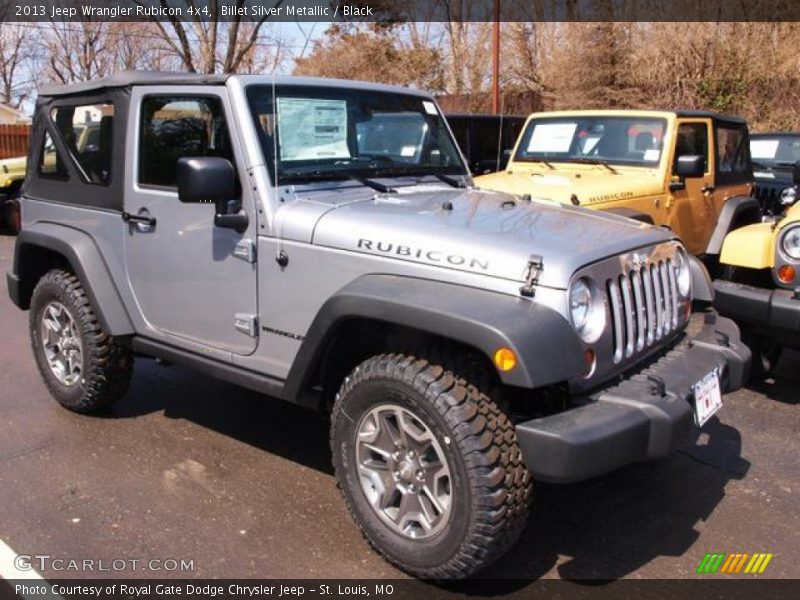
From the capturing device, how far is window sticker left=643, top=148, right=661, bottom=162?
7109mm

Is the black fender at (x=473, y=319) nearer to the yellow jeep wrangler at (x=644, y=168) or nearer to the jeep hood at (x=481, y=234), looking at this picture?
the jeep hood at (x=481, y=234)

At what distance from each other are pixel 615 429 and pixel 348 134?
206cm

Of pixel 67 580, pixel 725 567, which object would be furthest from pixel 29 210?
pixel 725 567

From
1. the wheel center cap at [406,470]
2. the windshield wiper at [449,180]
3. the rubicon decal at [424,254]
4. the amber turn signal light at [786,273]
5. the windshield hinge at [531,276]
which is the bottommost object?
the wheel center cap at [406,470]

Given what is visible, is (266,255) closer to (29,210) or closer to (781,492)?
(29,210)

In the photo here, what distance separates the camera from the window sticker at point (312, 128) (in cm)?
365

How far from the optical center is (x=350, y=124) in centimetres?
395

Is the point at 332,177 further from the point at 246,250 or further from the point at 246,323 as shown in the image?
the point at 246,323

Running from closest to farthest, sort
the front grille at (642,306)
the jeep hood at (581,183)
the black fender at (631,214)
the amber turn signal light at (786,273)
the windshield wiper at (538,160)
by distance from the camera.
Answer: the front grille at (642,306), the amber turn signal light at (786,273), the black fender at (631,214), the jeep hood at (581,183), the windshield wiper at (538,160)

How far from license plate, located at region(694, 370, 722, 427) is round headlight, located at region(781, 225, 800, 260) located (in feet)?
5.75

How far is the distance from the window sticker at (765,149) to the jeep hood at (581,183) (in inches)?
168

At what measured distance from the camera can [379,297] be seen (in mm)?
2906

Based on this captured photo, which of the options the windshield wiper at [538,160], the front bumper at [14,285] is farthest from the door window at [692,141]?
the front bumper at [14,285]

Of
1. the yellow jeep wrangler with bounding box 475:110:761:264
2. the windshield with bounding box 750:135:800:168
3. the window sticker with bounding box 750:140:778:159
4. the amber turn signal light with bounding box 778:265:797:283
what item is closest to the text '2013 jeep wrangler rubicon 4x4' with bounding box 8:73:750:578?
the amber turn signal light with bounding box 778:265:797:283
